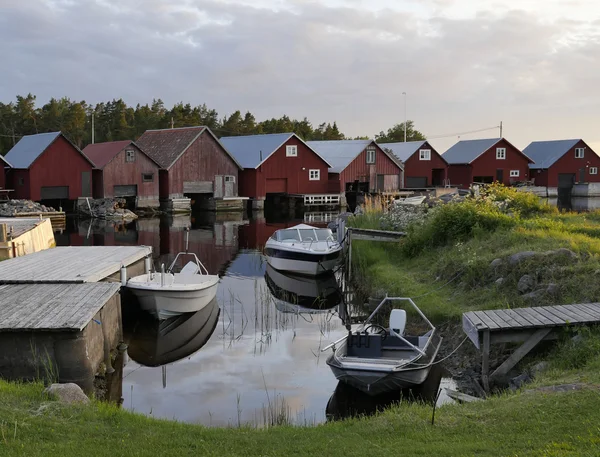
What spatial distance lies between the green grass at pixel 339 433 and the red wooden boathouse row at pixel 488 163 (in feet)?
205

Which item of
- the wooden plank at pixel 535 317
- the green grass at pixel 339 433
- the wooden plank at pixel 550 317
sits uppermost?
the wooden plank at pixel 550 317

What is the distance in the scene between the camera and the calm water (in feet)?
38.0

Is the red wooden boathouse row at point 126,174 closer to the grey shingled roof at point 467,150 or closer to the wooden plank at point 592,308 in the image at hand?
the grey shingled roof at point 467,150

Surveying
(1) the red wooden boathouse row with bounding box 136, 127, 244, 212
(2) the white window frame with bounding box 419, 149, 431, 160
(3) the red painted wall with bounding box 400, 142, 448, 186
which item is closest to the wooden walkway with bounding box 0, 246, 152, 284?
(1) the red wooden boathouse row with bounding box 136, 127, 244, 212

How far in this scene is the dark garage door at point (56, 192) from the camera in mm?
49281

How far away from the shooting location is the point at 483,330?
37.1 feet

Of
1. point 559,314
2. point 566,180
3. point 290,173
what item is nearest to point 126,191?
point 290,173

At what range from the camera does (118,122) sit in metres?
93.0

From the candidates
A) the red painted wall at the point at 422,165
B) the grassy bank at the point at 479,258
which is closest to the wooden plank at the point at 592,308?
the grassy bank at the point at 479,258

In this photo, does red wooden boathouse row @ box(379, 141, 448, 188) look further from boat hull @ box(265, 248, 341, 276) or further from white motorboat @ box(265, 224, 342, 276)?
boat hull @ box(265, 248, 341, 276)

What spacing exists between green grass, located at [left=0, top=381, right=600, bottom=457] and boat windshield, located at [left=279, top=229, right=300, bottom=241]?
55.9ft

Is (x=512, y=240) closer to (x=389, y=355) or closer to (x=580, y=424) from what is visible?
(x=389, y=355)

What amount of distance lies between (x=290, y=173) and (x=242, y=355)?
148ft

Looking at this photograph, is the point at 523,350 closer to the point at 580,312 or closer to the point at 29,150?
the point at 580,312
